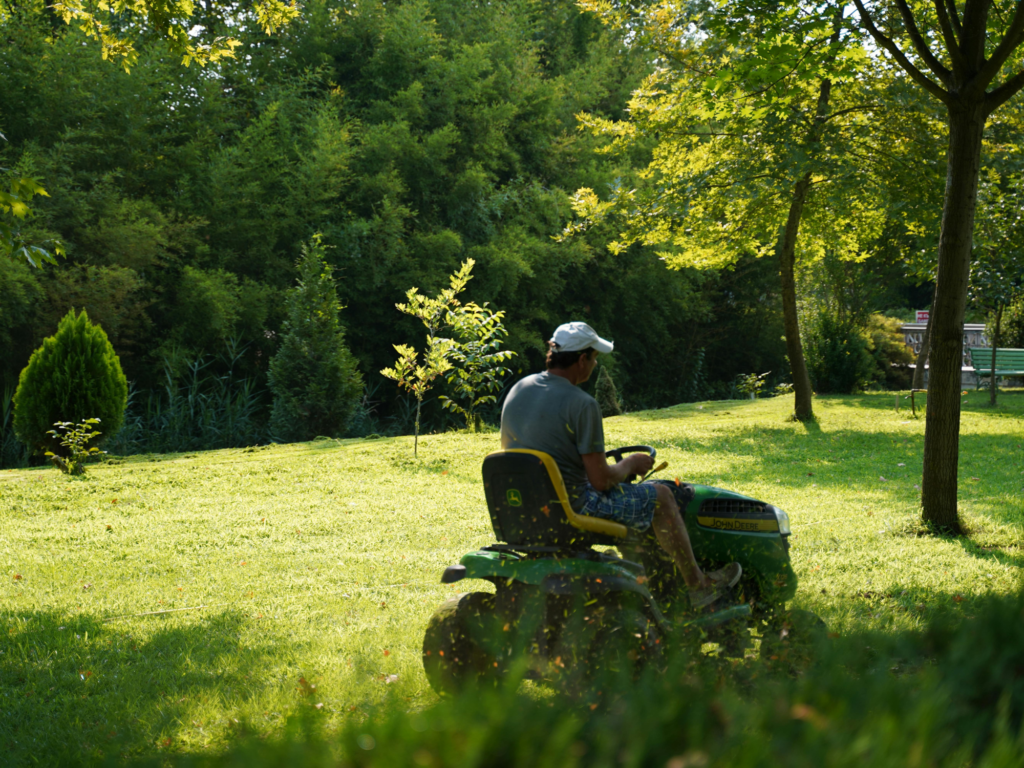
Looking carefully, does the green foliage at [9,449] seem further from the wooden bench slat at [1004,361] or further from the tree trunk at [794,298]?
the wooden bench slat at [1004,361]

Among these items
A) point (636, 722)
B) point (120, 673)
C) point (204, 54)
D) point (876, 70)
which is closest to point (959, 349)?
point (120, 673)

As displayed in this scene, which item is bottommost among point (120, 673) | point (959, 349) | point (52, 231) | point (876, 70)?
point (120, 673)

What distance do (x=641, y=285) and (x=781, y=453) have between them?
14.0 m

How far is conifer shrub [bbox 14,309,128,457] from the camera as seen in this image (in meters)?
11.0

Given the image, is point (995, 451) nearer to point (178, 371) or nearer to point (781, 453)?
point (781, 453)

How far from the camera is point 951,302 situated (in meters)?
6.46

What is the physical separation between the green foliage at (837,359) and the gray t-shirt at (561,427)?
60.3 ft

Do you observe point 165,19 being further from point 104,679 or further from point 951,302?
point 951,302

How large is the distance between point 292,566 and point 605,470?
3.51 meters

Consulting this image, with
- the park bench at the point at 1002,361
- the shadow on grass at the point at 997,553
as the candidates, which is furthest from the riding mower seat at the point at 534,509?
the park bench at the point at 1002,361

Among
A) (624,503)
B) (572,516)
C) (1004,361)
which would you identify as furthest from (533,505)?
(1004,361)

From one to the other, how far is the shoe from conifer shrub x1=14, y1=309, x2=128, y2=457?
9259 mm

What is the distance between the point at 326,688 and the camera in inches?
153

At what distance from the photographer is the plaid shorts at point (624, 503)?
3760mm
